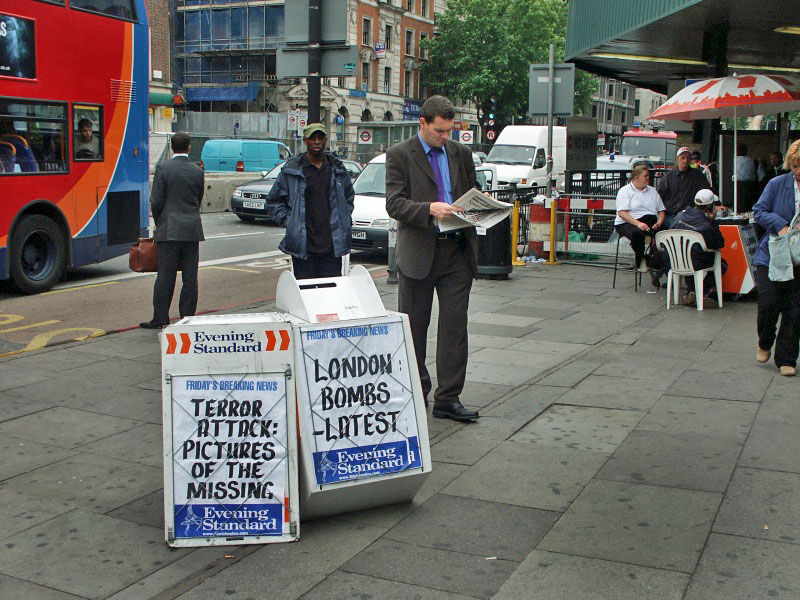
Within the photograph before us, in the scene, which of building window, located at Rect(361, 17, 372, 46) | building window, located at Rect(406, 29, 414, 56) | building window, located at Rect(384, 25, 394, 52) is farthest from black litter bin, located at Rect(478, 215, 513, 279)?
building window, located at Rect(406, 29, 414, 56)

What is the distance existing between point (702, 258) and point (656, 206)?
1960mm

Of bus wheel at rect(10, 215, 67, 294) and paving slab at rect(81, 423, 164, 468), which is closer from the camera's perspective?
paving slab at rect(81, 423, 164, 468)

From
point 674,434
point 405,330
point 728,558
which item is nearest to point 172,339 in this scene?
point 405,330

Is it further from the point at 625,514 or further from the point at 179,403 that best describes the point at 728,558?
the point at 179,403

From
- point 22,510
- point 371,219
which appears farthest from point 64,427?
point 371,219

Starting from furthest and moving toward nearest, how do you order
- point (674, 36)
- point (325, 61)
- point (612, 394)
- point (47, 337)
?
point (674, 36), point (325, 61), point (47, 337), point (612, 394)

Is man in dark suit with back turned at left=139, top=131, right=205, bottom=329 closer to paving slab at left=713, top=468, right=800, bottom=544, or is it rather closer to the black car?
paving slab at left=713, top=468, right=800, bottom=544

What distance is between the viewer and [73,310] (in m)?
10.6

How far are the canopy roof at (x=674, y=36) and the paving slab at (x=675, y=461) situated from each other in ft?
27.4

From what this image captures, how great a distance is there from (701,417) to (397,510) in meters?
2.53

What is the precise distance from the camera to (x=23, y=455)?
5.24 meters

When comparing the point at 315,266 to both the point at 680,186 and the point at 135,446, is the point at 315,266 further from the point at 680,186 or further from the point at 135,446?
the point at 680,186

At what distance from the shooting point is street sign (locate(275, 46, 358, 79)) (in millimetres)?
9102

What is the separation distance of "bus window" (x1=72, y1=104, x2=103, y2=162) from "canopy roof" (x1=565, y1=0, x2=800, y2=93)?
313 inches
